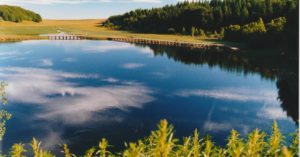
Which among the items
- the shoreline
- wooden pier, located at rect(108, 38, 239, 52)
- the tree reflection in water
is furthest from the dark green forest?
the shoreline

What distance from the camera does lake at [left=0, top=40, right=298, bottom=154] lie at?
138 feet

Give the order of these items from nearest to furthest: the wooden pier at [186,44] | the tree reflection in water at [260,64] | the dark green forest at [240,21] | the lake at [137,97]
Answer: the lake at [137,97], the tree reflection in water at [260,64], the dark green forest at [240,21], the wooden pier at [186,44]

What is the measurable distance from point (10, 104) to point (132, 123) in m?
19.1


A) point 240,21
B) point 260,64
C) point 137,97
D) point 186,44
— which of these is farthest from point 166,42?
point 137,97

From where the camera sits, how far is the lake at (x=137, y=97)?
4200 centimetres

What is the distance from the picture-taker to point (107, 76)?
76.2 m

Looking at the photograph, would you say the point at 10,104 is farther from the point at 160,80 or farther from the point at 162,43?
the point at 162,43

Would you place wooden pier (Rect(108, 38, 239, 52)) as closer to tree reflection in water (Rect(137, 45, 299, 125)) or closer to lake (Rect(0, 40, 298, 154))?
tree reflection in water (Rect(137, 45, 299, 125))

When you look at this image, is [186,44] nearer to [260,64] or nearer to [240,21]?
[240,21]

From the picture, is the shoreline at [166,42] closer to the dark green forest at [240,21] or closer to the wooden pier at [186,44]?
the wooden pier at [186,44]

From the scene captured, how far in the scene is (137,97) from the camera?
57156 millimetres

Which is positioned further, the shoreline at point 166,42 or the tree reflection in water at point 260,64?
the shoreline at point 166,42

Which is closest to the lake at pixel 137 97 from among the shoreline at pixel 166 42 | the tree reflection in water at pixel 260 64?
the tree reflection in water at pixel 260 64

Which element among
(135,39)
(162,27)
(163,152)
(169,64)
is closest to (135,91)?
(169,64)
